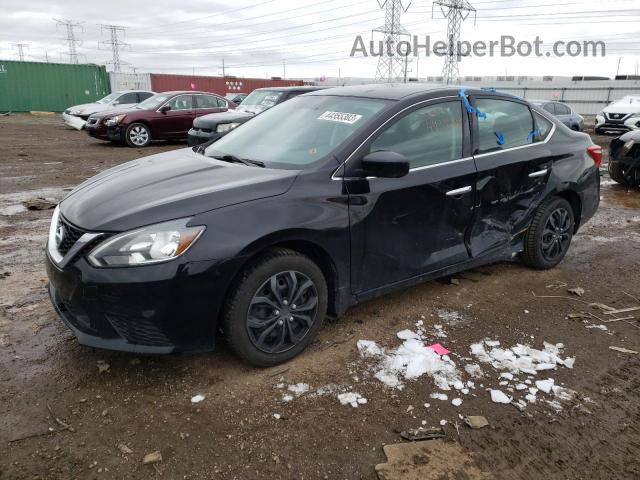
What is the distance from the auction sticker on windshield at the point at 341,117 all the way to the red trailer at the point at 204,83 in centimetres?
2926

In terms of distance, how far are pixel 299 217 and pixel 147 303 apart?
0.94 m

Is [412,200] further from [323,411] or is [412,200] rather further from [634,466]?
[634,466]

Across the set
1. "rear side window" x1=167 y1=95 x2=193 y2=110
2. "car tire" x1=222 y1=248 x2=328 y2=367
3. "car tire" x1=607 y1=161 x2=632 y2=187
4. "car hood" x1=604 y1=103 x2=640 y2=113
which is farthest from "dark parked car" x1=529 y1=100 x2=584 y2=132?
"car tire" x1=222 y1=248 x2=328 y2=367

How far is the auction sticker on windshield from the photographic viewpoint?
3375 millimetres

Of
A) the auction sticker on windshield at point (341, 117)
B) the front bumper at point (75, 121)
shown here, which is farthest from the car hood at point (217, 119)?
the front bumper at point (75, 121)

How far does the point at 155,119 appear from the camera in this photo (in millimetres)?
13672

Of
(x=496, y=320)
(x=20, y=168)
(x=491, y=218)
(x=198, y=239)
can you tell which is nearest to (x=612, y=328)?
(x=496, y=320)

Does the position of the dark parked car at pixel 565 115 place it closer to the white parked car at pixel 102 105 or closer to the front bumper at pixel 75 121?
the white parked car at pixel 102 105

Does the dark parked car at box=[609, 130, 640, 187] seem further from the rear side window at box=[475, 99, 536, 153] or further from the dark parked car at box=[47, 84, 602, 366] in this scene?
the rear side window at box=[475, 99, 536, 153]

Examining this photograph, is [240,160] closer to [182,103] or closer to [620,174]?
[620,174]

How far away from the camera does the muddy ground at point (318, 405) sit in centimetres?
228

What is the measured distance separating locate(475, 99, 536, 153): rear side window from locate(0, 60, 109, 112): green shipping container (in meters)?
29.5

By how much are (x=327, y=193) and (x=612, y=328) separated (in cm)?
235

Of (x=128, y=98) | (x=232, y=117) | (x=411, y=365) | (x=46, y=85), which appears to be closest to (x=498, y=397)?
(x=411, y=365)
